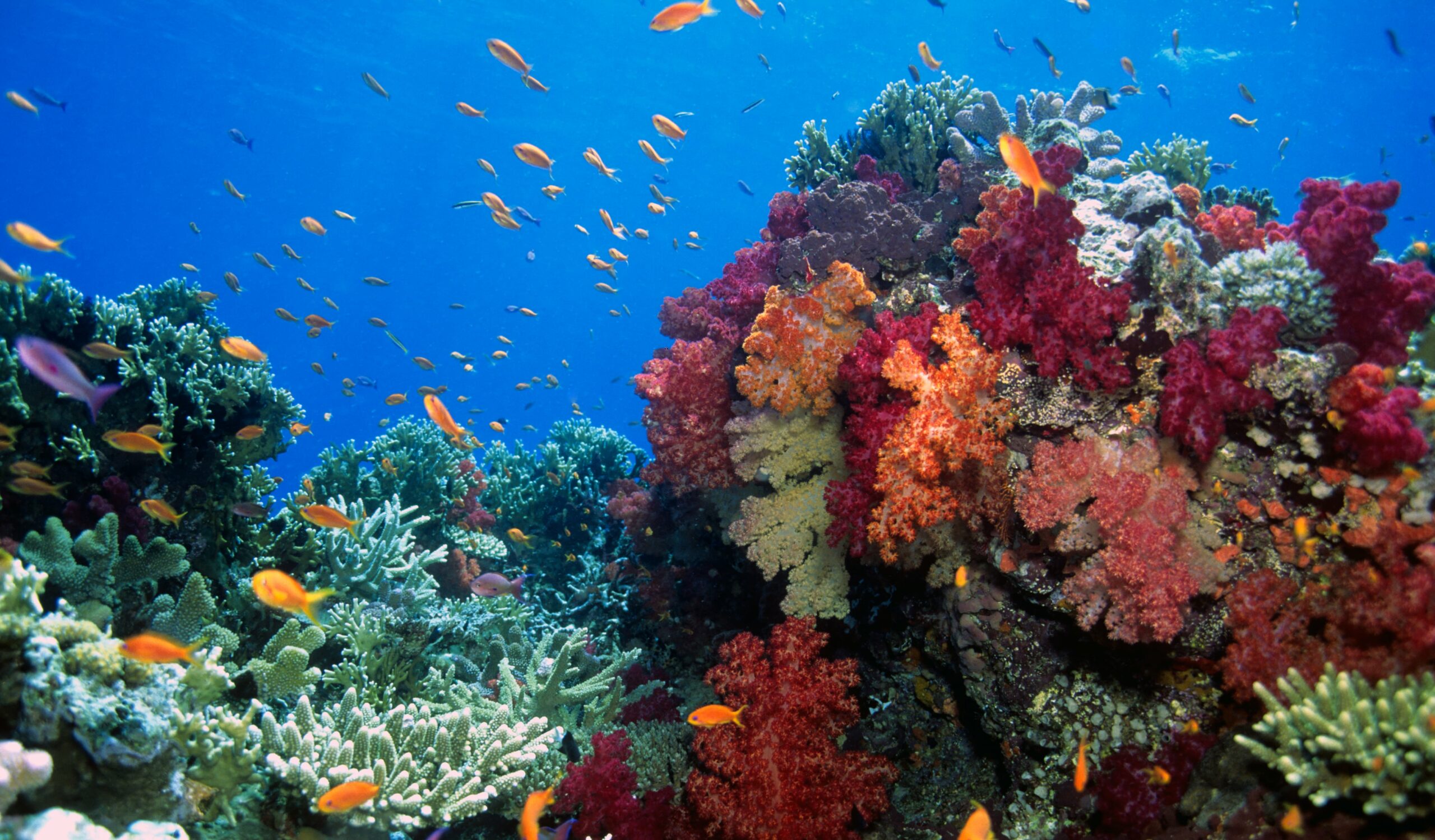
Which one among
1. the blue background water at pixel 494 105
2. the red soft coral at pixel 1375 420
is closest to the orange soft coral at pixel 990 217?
the red soft coral at pixel 1375 420

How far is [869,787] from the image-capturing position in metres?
4.08

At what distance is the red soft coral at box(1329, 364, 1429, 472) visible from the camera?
9.96 feet

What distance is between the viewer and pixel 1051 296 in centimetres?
401

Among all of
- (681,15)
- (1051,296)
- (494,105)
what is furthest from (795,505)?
(494,105)

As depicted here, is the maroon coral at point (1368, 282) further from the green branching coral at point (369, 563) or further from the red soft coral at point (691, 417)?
the green branching coral at point (369, 563)

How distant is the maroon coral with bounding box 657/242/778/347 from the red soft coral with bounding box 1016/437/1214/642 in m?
2.76

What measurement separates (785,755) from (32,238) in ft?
23.9

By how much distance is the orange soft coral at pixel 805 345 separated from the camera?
15.6 feet

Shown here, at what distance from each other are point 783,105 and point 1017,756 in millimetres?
56380

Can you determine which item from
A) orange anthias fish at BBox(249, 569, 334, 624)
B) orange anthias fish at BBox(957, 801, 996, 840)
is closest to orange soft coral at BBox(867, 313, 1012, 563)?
orange anthias fish at BBox(957, 801, 996, 840)

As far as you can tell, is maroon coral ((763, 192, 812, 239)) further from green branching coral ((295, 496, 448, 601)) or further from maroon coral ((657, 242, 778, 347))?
green branching coral ((295, 496, 448, 601))

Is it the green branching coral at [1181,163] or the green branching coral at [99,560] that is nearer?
the green branching coral at [99,560]

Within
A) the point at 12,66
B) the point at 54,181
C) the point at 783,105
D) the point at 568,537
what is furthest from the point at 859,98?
the point at 54,181

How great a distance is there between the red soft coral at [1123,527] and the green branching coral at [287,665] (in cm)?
489
